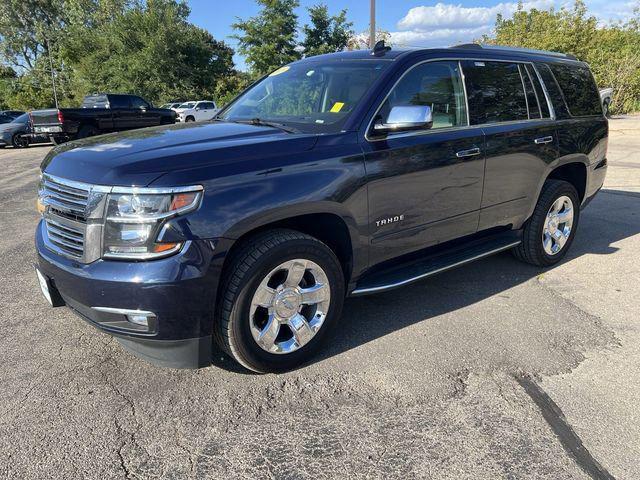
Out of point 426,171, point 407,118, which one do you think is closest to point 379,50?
point 407,118

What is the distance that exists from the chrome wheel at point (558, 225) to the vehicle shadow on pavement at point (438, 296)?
0.85 ft

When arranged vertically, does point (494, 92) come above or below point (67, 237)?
above

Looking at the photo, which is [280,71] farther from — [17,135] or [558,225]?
[17,135]

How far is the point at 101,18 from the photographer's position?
138 ft

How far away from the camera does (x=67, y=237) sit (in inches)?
108

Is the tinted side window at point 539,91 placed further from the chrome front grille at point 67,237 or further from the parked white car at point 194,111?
the parked white car at point 194,111

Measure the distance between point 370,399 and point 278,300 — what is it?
0.76 meters

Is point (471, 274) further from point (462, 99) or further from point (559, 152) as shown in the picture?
point (462, 99)

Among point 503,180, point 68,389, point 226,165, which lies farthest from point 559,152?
point 68,389

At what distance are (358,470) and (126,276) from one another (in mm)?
1442

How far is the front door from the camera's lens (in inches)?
128

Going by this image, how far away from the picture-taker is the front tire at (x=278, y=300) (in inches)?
107

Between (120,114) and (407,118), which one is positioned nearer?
(407,118)

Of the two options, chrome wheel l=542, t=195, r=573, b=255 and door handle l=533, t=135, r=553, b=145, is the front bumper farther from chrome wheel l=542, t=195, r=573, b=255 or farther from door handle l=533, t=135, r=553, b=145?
chrome wheel l=542, t=195, r=573, b=255
